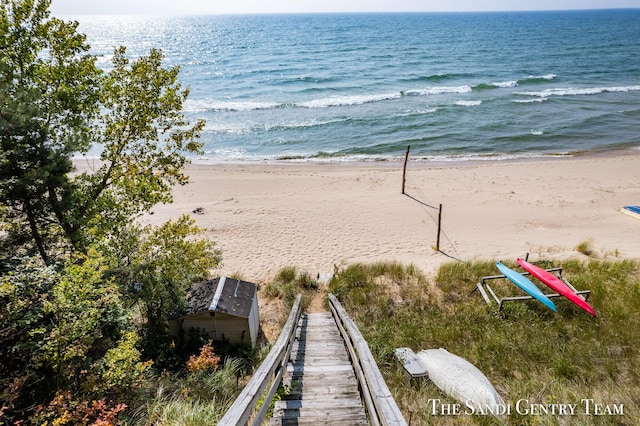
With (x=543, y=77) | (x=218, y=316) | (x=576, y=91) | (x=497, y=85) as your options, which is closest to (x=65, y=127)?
(x=218, y=316)

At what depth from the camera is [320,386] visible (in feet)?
18.5

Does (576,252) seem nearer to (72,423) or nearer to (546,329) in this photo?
(546,329)

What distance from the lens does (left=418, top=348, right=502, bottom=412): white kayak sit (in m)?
5.82

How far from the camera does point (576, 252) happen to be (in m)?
14.7

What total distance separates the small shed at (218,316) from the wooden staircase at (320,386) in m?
1.73

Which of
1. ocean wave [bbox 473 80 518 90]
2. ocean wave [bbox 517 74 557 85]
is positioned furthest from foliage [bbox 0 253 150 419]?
ocean wave [bbox 517 74 557 85]

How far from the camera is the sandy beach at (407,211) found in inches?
616

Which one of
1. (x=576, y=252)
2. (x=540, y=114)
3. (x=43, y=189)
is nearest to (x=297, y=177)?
(x=576, y=252)

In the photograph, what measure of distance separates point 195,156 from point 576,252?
27.2 metres

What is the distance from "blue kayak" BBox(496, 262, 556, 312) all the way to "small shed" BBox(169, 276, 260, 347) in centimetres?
767

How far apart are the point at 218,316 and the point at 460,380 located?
19.5 ft

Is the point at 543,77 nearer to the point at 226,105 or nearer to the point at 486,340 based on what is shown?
the point at 226,105

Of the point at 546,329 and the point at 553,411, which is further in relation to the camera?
the point at 546,329

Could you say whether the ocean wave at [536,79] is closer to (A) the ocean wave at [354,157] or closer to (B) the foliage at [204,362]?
(A) the ocean wave at [354,157]
